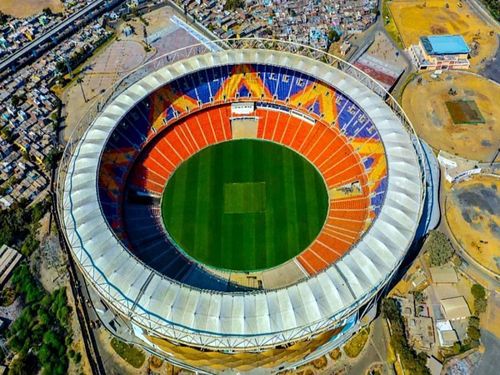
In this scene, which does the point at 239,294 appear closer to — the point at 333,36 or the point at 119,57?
the point at 119,57

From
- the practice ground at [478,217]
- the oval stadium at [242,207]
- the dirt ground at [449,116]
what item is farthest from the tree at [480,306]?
the dirt ground at [449,116]

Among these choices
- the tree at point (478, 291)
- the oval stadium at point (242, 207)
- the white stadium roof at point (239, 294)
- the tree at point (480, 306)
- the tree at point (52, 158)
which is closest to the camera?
the white stadium roof at point (239, 294)

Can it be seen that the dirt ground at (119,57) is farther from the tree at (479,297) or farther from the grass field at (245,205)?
the tree at (479,297)

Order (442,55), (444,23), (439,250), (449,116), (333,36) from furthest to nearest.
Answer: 1. (444,23)
2. (333,36)
3. (442,55)
4. (449,116)
5. (439,250)

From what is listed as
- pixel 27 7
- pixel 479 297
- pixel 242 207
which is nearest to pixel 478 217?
pixel 479 297

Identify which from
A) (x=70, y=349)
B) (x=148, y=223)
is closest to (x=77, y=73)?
(x=148, y=223)

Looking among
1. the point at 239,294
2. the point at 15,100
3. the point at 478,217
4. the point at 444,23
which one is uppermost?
the point at 444,23

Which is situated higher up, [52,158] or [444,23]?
[444,23]
